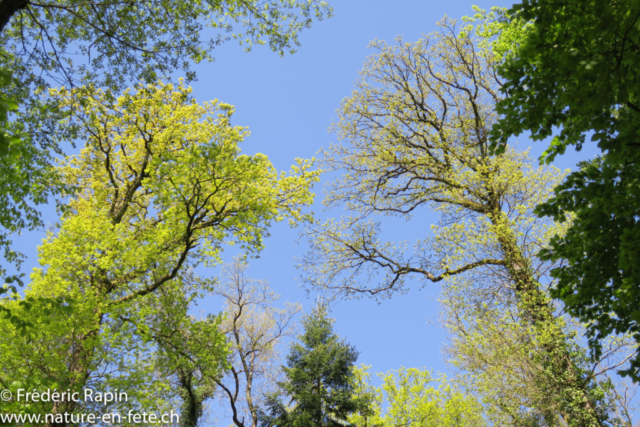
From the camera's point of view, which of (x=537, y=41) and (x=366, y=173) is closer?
(x=537, y=41)

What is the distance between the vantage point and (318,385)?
1720cm

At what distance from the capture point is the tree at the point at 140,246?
9.01 m

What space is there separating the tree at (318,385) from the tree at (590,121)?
12762mm

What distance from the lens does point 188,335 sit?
37.1 feet

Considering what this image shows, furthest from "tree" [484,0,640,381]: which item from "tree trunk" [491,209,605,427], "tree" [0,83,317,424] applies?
"tree" [0,83,317,424]

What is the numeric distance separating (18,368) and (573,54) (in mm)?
10929

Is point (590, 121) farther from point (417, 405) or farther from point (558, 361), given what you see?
point (417, 405)

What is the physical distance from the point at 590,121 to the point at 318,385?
15303 millimetres

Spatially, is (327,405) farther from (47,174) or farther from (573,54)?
(573,54)

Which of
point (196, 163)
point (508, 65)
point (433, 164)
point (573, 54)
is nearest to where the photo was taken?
point (573, 54)

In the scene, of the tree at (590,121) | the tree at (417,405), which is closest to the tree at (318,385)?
the tree at (417,405)

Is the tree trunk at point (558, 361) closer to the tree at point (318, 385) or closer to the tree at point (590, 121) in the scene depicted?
the tree at point (590, 121)

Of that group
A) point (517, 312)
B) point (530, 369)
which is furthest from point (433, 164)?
point (530, 369)

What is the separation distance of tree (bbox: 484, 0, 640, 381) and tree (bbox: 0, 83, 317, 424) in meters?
6.53
